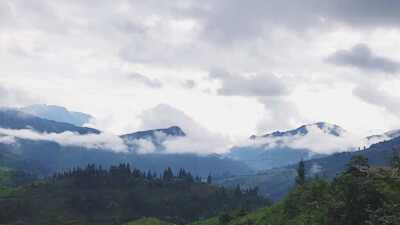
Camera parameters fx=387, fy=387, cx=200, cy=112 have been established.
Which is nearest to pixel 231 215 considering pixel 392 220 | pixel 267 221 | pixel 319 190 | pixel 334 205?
pixel 267 221

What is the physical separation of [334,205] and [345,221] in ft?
4.51

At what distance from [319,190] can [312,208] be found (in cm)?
376

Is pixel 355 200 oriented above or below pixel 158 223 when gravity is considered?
above

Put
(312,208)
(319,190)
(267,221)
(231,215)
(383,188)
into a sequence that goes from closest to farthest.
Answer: (383,188), (312,208), (319,190), (267,221), (231,215)

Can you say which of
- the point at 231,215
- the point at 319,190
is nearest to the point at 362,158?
the point at 319,190

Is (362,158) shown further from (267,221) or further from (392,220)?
(267,221)

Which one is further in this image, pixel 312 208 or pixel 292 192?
pixel 292 192

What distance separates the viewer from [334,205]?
92.4ft

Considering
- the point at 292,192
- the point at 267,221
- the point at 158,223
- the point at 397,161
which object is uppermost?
the point at 397,161

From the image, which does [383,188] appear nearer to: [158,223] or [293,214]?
[293,214]

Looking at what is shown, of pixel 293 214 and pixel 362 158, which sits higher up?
pixel 362 158

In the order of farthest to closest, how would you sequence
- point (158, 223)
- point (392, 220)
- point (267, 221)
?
point (158, 223) < point (267, 221) < point (392, 220)

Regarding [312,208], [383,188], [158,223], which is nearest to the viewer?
[383,188]

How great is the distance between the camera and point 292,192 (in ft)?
155
